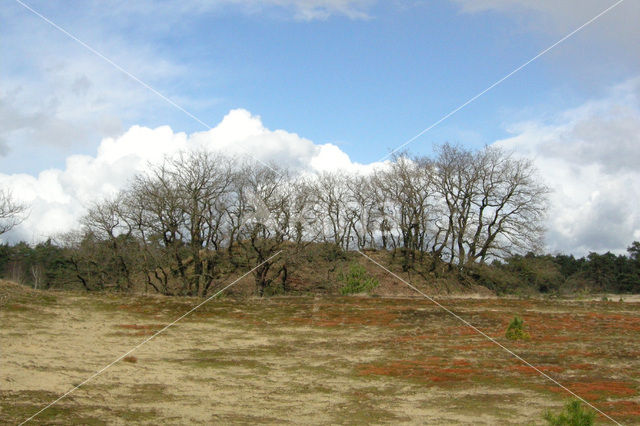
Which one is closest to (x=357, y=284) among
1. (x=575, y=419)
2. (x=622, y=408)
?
(x=622, y=408)

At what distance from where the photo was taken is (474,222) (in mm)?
47938

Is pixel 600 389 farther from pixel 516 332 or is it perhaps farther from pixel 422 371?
pixel 516 332

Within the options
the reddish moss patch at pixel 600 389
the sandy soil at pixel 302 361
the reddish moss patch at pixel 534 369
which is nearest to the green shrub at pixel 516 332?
the sandy soil at pixel 302 361

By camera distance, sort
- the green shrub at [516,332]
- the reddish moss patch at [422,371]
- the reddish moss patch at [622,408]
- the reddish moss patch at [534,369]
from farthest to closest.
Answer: the green shrub at [516,332] < the reddish moss patch at [534,369] < the reddish moss patch at [422,371] < the reddish moss patch at [622,408]

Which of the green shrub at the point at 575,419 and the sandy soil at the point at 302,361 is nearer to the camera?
the green shrub at the point at 575,419

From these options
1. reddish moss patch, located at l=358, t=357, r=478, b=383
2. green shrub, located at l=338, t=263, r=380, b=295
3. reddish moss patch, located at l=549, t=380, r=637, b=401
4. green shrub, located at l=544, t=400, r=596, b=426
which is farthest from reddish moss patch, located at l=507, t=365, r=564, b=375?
green shrub, located at l=338, t=263, r=380, b=295

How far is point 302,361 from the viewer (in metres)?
20.8

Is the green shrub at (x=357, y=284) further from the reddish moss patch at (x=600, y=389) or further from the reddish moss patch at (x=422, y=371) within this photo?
the reddish moss patch at (x=600, y=389)

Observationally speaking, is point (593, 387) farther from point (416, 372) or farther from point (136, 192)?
point (136, 192)

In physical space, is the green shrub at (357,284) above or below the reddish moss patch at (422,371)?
above

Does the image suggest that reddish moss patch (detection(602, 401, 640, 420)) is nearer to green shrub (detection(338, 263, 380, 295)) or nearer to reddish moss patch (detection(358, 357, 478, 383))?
reddish moss patch (detection(358, 357, 478, 383))

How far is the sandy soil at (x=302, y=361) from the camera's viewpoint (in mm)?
15109

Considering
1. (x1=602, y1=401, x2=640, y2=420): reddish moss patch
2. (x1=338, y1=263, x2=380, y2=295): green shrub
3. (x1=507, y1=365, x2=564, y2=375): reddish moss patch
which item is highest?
(x1=338, y1=263, x2=380, y2=295): green shrub

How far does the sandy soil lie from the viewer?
49.6ft
